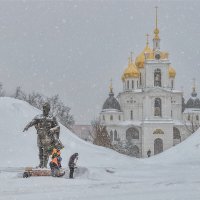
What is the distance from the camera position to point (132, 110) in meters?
77.2

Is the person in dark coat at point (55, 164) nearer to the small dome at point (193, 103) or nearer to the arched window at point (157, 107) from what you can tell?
the arched window at point (157, 107)

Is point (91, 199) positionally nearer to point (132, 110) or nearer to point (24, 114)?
point (24, 114)

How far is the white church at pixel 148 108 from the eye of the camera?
7319 cm

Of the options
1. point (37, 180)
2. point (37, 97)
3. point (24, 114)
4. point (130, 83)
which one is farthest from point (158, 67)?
point (37, 180)

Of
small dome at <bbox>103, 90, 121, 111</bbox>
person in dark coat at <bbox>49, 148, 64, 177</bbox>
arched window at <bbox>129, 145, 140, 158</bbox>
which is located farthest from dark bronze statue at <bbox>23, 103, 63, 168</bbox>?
small dome at <bbox>103, 90, 121, 111</bbox>

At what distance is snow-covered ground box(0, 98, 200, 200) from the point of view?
920 centimetres

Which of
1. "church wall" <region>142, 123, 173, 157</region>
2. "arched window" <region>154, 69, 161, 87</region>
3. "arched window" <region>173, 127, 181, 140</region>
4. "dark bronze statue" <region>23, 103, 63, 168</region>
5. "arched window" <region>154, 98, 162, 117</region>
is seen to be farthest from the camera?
"arched window" <region>173, 127, 181, 140</region>

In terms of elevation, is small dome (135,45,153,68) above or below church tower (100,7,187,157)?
above

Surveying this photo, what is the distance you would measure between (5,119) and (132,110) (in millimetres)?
52983

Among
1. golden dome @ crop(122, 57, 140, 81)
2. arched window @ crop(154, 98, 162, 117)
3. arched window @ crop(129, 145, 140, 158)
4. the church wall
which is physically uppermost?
golden dome @ crop(122, 57, 140, 81)

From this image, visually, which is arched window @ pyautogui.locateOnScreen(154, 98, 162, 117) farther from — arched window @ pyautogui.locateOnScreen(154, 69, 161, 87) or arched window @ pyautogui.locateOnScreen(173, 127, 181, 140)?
arched window @ pyautogui.locateOnScreen(173, 127, 181, 140)

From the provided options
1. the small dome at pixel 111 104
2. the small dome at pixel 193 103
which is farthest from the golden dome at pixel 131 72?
the small dome at pixel 193 103

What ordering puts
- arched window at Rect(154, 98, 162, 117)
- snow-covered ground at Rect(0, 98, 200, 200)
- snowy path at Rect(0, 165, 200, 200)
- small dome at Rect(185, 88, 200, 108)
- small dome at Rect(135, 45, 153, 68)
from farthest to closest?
small dome at Rect(185, 88, 200, 108), small dome at Rect(135, 45, 153, 68), arched window at Rect(154, 98, 162, 117), snow-covered ground at Rect(0, 98, 200, 200), snowy path at Rect(0, 165, 200, 200)

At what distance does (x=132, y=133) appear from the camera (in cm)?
7700
